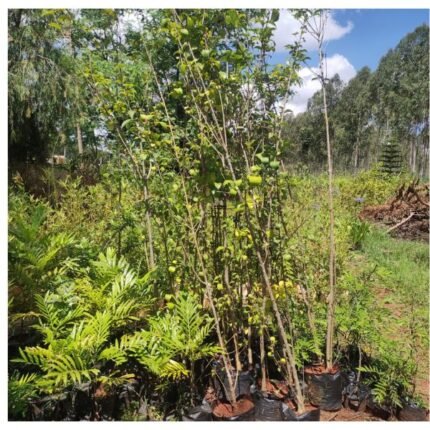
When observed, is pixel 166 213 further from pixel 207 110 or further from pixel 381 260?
pixel 381 260

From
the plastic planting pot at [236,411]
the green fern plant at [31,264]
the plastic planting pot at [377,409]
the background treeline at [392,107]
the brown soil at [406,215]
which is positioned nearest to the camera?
the plastic planting pot at [236,411]

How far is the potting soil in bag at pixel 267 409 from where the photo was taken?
5.69 ft

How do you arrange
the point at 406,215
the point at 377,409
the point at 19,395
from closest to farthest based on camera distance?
the point at 19,395, the point at 377,409, the point at 406,215

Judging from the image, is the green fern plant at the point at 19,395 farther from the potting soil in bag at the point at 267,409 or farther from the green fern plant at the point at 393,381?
the green fern plant at the point at 393,381

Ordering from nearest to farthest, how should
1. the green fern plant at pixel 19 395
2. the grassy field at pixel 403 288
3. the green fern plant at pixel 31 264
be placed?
the green fern plant at pixel 19 395, the green fern plant at pixel 31 264, the grassy field at pixel 403 288

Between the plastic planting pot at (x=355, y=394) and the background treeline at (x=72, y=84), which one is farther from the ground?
the background treeline at (x=72, y=84)

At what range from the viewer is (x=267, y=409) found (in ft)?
5.72

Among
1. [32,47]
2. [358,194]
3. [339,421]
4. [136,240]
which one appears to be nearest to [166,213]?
[136,240]

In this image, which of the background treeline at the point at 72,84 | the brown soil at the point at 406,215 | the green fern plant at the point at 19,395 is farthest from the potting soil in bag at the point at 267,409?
the brown soil at the point at 406,215

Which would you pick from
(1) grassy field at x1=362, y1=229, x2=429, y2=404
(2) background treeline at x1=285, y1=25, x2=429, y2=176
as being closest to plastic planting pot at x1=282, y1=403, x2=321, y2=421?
(1) grassy field at x1=362, y1=229, x2=429, y2=404

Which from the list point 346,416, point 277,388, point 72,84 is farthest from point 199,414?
point 72,84

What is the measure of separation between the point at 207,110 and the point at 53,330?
1207 mm

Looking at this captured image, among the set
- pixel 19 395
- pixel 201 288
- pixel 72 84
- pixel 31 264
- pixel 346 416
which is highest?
pixel 72 84

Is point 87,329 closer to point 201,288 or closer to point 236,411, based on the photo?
point 201,288
